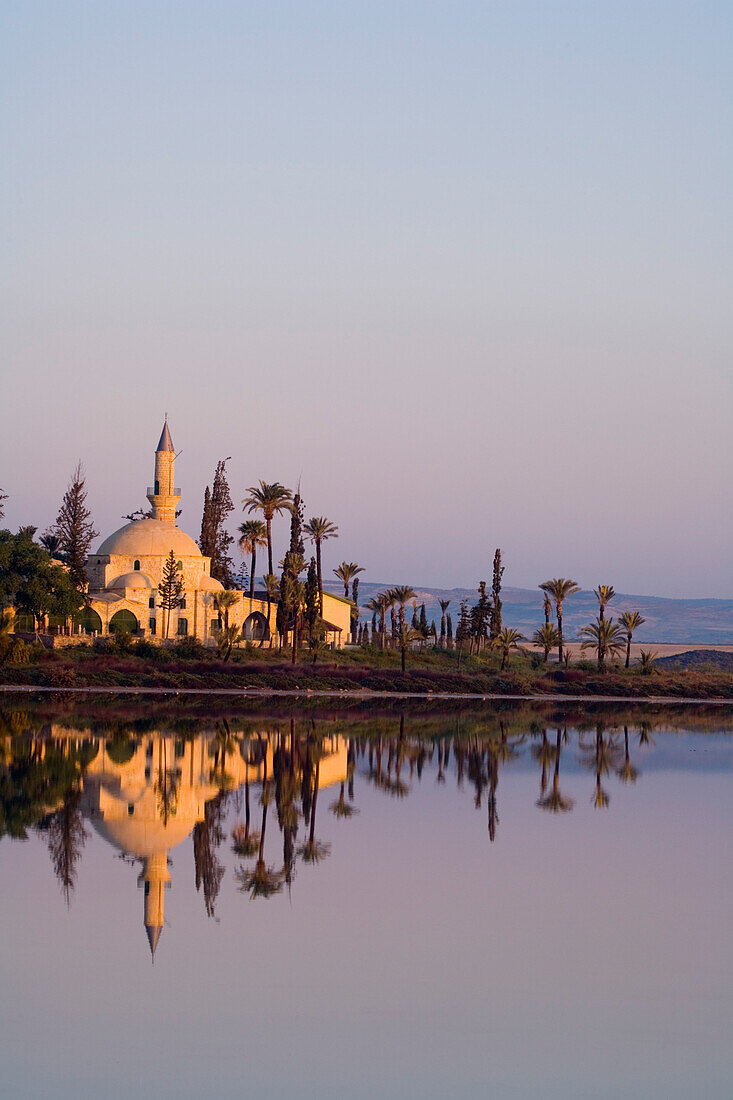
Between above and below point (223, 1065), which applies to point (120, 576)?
above

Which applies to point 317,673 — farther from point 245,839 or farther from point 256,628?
point 245,839

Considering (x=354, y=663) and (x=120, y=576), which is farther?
(x=120, y=576)

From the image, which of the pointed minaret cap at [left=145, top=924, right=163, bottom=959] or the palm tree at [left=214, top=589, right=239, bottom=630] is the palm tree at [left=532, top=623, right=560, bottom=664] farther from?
the pointed minaret cap at [left=145, top=924, right=163, bottom=959]

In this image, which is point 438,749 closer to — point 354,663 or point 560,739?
point 560,739

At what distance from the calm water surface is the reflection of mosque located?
0.32 feet

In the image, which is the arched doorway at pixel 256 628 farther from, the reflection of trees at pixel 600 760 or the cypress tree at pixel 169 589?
the reflection of trees at pixel 600 760

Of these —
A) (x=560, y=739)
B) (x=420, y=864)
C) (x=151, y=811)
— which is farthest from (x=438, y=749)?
(x=420, y=864)

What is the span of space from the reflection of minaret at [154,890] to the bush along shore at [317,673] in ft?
130

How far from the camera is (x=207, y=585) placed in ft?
263

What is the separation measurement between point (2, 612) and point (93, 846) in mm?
46753

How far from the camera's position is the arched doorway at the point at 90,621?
2997 inches

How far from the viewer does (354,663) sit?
241 ft

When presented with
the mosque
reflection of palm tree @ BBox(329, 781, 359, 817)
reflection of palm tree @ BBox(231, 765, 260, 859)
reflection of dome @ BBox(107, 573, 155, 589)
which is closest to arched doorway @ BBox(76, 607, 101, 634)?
the mosque

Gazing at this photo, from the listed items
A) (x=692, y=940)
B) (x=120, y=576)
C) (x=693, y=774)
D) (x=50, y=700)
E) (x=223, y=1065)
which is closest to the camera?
(x=223, y=1065)
